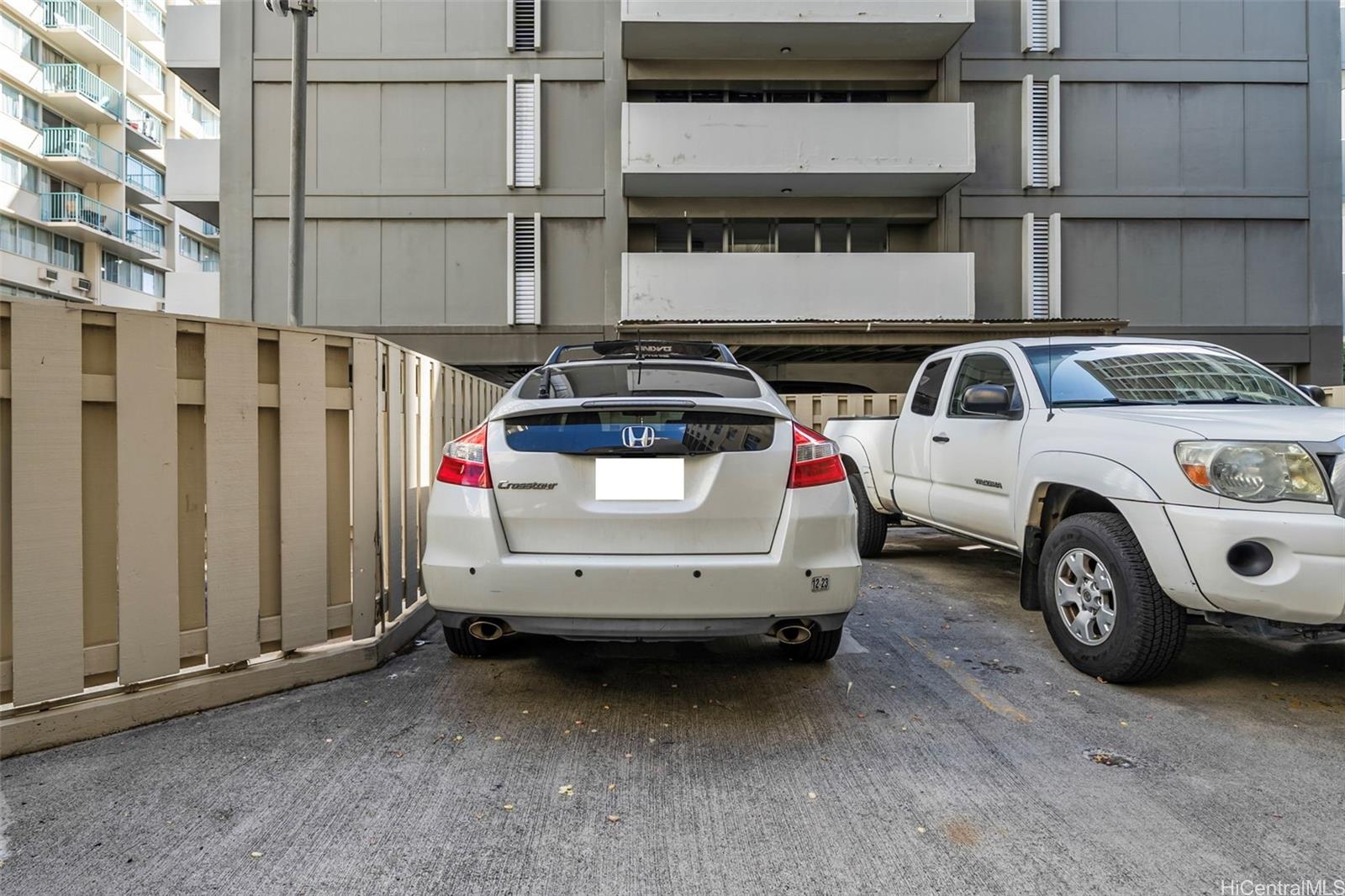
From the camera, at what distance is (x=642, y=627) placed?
2652 mm

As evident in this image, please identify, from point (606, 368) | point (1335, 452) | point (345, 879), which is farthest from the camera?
point (606, 368)

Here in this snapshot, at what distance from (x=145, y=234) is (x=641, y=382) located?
43320 millimetres

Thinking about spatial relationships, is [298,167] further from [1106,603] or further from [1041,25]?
[1041,25]

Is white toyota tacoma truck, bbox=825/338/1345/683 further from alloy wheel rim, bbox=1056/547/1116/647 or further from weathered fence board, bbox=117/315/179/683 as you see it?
weathered fence board, bbox=117/315/179/683

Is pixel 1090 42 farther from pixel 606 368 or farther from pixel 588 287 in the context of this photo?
pixel 606 368

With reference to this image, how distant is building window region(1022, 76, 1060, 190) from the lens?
15664 mm

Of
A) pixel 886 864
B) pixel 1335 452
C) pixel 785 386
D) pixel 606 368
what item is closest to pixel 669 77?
pixel 785 386

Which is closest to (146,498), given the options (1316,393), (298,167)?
(1316,393)

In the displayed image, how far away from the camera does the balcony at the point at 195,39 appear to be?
15664 mm

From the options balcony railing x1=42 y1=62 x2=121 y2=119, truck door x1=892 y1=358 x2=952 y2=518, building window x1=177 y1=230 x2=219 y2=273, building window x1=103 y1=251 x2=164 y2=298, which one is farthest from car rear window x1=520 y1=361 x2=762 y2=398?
building window x1=177 y1=230 x2=219 y2=273

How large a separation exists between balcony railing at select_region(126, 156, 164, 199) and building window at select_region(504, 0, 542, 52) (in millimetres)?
29579

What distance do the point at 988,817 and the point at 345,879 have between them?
74.4 inches

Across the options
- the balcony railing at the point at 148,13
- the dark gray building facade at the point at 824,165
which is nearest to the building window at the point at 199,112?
the balcony railing at the point at 148,13

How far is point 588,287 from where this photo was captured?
1577 centimetres
